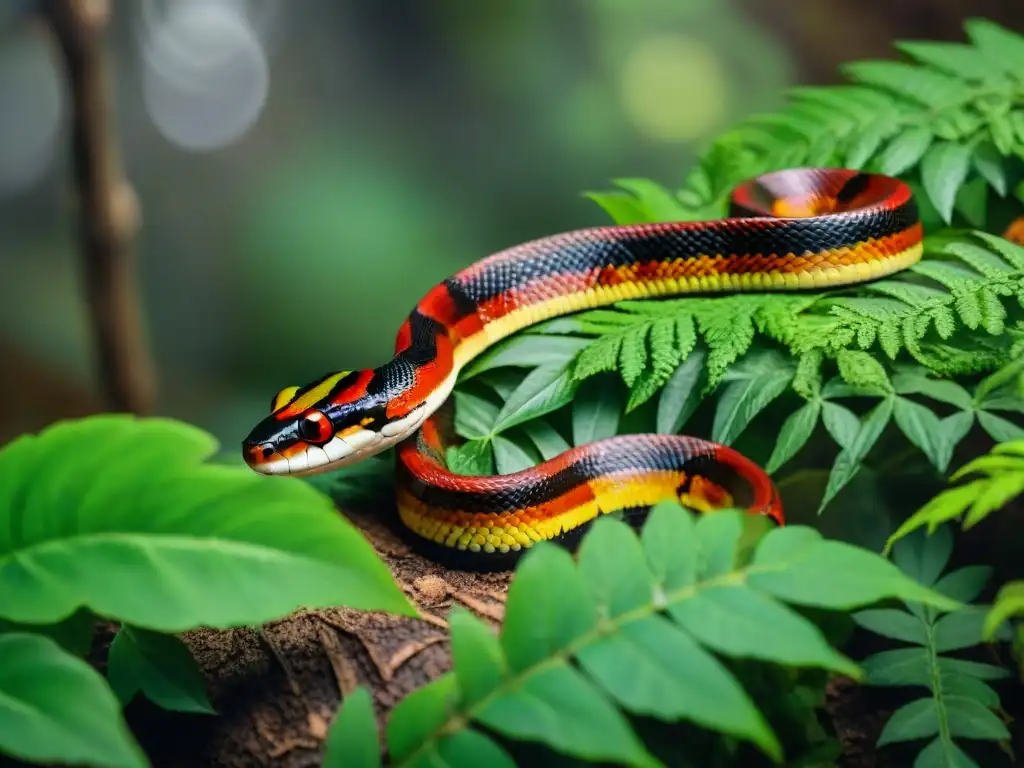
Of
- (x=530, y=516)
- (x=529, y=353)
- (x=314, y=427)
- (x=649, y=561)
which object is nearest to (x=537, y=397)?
(x=529, y=353)

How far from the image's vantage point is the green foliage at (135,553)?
Result: 1.27 metres

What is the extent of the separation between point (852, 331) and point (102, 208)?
11.1 ft

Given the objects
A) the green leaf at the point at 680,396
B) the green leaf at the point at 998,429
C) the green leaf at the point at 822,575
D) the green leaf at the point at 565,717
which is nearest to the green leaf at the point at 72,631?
the green leaf at the point at 565,717

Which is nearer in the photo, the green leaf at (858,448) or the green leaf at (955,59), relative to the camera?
the green leaf at (858,448)

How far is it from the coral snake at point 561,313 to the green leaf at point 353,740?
0.83 meters

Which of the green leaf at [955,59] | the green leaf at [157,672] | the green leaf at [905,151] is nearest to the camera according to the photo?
the green leaf at [157,672]

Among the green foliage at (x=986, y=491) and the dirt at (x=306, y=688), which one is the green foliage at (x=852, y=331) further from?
the dirt at (x=306, y=688)

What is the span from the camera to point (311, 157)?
18.0ft

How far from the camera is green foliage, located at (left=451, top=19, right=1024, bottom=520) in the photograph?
80.0 inches

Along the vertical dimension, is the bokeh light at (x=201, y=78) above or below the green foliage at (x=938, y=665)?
above

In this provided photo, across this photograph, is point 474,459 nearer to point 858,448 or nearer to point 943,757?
point 858,448

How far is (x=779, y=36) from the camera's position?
588 cm

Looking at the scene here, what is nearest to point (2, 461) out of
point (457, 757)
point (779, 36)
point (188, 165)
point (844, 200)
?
point (457, 757)

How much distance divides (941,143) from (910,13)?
368 cm
